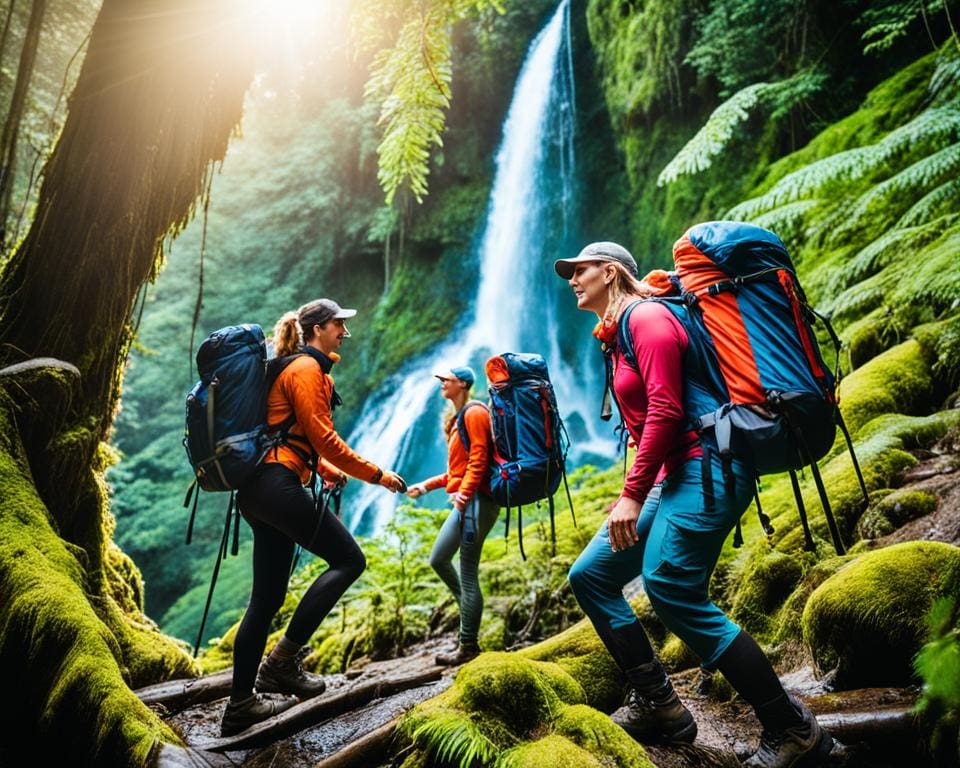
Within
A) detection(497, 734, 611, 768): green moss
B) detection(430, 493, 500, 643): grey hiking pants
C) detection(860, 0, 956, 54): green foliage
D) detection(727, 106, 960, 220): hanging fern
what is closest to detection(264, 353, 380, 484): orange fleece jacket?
detection(430, 493, 500, 643): grey hiking pants

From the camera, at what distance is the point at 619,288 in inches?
100

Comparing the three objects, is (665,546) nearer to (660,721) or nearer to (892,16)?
(660,721)

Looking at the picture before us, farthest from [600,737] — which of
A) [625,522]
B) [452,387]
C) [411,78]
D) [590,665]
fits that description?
[411,78]

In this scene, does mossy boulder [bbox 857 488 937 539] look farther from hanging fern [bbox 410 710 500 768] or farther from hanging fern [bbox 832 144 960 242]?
hanging fern [bbox 832 144 960 242]

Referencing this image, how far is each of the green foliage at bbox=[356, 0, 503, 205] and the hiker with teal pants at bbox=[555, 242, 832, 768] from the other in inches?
71.5

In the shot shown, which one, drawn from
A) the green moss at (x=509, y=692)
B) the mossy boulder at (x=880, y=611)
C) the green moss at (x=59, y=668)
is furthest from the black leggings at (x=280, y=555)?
the mossy boulder at (x=880, y=611)

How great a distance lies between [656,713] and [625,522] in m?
0.78

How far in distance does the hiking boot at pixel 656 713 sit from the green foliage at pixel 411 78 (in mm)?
2770

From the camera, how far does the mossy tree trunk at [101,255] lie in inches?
143

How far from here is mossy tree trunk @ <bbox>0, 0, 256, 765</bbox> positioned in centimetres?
364

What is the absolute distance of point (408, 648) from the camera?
5.44m

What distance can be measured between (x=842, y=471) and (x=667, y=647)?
5.54 ft

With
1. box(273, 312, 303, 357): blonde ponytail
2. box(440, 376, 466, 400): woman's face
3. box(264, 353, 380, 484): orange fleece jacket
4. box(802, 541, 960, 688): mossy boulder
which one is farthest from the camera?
box(440, 376, 466, 400): woman's face

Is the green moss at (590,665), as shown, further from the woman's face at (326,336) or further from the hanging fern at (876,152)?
the hanging fern at (876,152)
